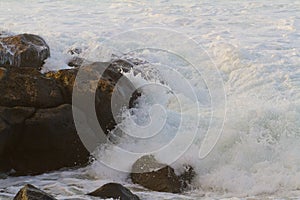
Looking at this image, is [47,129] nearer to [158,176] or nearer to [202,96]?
[158,176]

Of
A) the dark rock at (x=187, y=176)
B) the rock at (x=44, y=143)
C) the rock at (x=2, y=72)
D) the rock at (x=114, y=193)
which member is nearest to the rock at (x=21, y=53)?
the rock at (x=2, y=72)

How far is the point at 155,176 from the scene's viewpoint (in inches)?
219

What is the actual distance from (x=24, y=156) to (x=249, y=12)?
1012 centimetres

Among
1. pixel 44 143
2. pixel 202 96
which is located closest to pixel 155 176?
pixel 44 143

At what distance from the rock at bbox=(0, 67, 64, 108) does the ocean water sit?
853mm

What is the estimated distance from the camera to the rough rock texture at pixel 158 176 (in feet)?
17.9

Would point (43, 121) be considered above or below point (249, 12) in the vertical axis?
below

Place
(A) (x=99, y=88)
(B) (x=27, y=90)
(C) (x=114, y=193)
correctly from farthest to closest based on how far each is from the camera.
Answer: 1. (A) (x=99, y=88)
2. (B) (x=27, y=90)
3. (C) (x=114, y=193)

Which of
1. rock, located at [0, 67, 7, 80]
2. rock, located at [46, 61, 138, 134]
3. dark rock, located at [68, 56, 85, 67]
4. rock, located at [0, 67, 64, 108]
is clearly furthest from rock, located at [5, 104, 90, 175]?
dark rock, located at [68, 56, 85, 67]

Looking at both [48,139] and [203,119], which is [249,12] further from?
[48,139]

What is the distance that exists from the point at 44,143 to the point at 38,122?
245mm

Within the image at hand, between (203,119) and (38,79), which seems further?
(203,119)

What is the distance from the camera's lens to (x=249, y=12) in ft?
47.7

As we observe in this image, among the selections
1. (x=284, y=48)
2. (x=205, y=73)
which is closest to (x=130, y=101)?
(x=205, y=73)
